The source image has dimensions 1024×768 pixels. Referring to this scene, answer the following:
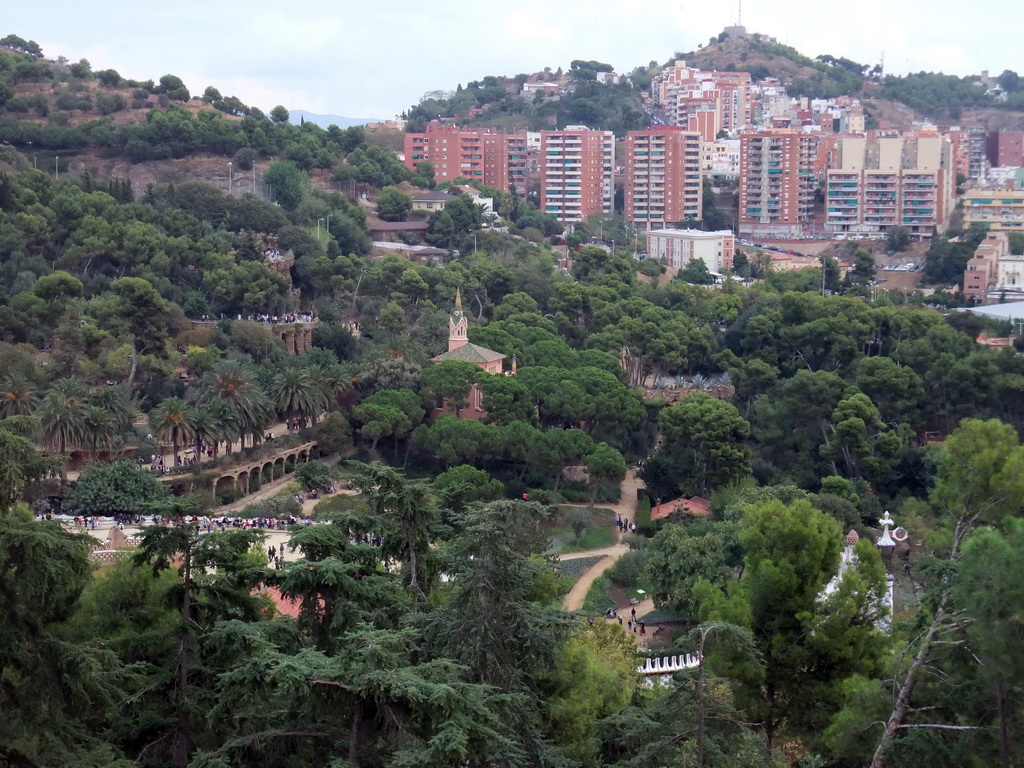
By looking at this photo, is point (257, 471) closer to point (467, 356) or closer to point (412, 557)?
point (467, 356)

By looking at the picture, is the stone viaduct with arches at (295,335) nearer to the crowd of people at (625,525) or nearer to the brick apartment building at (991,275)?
the crowd of people at (625,525)

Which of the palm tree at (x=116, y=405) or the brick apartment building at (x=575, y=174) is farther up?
the brick apartment building at (x=575, y=174)

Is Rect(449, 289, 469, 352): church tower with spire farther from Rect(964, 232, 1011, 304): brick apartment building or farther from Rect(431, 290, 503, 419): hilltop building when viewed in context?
Rect(964, 232, 1011, 304): brick apartment building

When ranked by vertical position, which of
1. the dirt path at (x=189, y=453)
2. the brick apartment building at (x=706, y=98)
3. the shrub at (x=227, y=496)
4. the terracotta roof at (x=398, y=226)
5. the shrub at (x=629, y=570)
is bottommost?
the shrub at (x=629, y=570)

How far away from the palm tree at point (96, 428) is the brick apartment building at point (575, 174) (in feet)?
167

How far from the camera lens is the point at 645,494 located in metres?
40.3

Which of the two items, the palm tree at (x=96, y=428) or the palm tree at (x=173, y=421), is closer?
the palm tree at (x=96, y=428)

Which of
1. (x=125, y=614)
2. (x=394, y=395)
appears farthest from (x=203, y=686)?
(x=394, y=395)

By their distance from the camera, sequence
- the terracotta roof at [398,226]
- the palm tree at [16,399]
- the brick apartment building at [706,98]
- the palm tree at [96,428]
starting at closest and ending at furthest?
the palm tree at [16,399] < the palm tree at [96,428] < the terracotta roof at [398,226] < the brick apartment building at [706,98]

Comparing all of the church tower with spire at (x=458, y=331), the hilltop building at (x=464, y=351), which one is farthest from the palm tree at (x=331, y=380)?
the church tower with spire at (x=458, y=331)

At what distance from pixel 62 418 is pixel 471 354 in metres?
13.7

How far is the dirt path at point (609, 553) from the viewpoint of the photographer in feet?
106

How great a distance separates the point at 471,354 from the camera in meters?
44.2

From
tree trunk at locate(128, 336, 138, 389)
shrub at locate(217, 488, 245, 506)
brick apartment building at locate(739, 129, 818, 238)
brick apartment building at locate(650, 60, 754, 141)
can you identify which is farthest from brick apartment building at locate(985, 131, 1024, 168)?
shrub at locate(217, 488, 245, 506)
